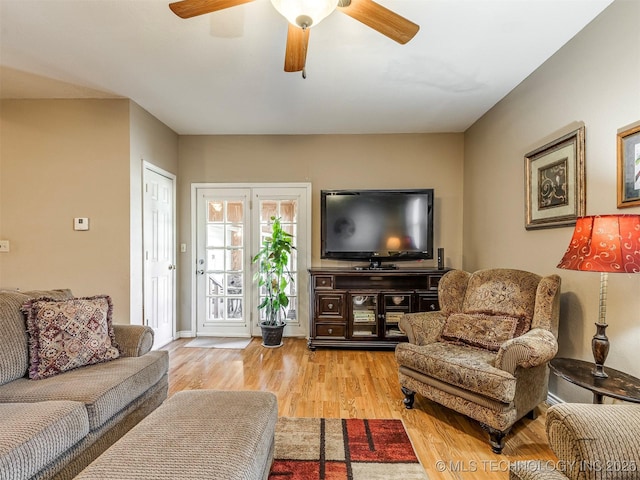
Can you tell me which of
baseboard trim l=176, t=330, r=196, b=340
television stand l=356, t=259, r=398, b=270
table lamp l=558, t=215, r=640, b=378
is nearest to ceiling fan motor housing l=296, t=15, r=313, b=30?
table lamp l=558, t=215, r=640, b=378

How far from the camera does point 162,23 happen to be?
6.72 feet

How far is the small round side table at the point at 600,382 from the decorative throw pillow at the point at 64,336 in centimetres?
253

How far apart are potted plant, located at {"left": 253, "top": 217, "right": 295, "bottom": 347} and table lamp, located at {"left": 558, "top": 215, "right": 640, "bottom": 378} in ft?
9.04

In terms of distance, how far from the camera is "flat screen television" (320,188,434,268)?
12.7ft

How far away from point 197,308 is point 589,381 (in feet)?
12.9

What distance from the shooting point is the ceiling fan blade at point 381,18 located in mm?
1468

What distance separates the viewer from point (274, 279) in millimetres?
3924

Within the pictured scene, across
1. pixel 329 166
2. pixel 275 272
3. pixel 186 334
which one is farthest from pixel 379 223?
pixel 186 334

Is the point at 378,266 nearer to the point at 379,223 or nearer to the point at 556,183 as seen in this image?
the point at 379,223

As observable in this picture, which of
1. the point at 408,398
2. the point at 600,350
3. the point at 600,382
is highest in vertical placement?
the point at 600,350

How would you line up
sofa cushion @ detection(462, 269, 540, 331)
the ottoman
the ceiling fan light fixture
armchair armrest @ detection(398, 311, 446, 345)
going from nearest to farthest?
the ottoman < the ceiling fan light fixture < sofa cushion @ detection(462, 269, 540, 331) < armchair armrest @ detection(398, 311, 446, 345)

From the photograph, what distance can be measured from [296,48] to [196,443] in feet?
6.18

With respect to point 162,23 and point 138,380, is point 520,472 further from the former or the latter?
point 162,23

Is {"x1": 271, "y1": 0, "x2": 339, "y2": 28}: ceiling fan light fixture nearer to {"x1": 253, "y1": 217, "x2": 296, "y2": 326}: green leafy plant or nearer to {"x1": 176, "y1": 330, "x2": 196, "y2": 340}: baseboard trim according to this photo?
{"x1": 253, "y1": 217, "x2": 296, "y2": 326}: green leafy plant
